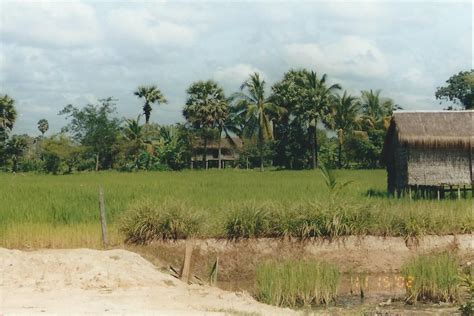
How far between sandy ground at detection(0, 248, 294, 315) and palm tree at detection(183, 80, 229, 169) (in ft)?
110

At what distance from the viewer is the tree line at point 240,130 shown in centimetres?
4175

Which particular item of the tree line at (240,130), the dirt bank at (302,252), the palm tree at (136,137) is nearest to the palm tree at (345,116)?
the tree line at (240,130)

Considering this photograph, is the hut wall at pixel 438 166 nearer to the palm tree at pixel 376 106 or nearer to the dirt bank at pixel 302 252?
the dirt bank at pixel 302 252

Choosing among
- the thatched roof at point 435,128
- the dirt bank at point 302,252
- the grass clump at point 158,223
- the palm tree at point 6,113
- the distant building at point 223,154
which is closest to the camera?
the dirt bank at point 302,252

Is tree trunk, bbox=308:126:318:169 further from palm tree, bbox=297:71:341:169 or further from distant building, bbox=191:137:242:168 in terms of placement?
distant building, bbox=191:137:242:168

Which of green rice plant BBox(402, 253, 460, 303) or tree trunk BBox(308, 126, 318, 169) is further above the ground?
tree trunk BBox(308, 126, 318, 169)

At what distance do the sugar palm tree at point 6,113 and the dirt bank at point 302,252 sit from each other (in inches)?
1244

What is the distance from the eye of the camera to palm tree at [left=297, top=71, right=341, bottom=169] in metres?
41.7

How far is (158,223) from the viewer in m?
11.8

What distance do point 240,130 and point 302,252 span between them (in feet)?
115

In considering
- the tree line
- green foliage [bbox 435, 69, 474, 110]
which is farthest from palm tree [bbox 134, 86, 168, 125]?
green foliage [bbox 435, 69, 474, 110]

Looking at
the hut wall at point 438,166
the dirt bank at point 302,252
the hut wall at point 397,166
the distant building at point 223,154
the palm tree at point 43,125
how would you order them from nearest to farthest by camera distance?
the dirt bank at point 302,252, the hut wall at point 438,166, the hut wall at point 397,166, the distant building at point 223,154, the palm tree at point 43,125

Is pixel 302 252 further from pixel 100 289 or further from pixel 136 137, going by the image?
pixel 136 137

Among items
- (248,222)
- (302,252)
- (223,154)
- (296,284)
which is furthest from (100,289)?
(223,154)
